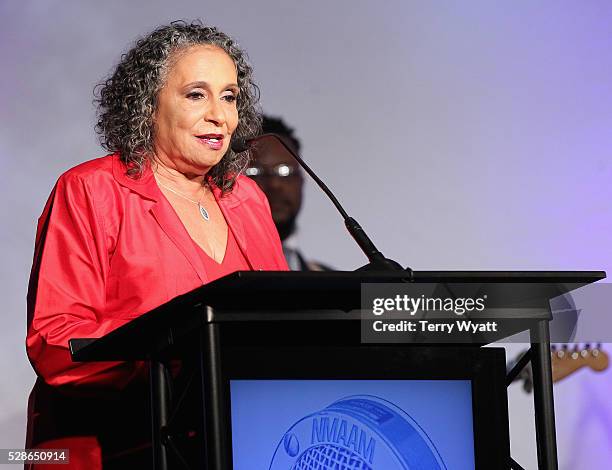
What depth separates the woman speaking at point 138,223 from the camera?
195cm

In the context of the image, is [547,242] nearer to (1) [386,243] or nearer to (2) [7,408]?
(1) [386,243]

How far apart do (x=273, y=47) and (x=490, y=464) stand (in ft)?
7.37

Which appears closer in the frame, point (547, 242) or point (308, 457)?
point (308, 457)

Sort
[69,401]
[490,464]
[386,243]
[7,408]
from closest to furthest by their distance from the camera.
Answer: [490,464] < [69,401] < [7,408] < [386,243]

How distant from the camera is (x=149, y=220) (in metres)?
2.13

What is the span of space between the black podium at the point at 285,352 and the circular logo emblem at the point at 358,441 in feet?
0.04

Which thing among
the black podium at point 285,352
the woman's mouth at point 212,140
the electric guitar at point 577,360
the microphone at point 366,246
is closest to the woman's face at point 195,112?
the woman's mouth at point 212,140

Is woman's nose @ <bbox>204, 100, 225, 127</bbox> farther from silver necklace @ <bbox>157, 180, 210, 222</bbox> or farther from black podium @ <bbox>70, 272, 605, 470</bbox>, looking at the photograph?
black podium @ <bbox>70, 272, 605, 470</bbox>

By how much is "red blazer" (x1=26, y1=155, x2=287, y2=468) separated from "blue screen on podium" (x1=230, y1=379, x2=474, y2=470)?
0.39m

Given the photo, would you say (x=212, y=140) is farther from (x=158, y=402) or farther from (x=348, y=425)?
(x=348, y=425)

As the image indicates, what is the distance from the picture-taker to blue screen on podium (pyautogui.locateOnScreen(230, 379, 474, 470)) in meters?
1.55

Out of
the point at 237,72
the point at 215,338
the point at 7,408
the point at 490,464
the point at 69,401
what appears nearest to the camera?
the point at 215,338

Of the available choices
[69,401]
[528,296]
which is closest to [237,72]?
[69,401]

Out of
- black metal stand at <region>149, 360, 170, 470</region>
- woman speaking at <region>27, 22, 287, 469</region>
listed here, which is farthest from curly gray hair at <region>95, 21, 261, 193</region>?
black metal stand at <region>149, 360, 170, 470</region>
